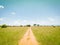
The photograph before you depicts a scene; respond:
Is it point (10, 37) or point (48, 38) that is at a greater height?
point (48, 38)

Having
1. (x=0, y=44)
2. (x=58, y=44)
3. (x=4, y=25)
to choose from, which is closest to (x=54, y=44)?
(x=58, y=44)

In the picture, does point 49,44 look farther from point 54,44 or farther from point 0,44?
point 0,44

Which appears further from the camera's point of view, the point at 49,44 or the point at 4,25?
the point at 4,25

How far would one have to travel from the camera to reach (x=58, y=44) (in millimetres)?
12195

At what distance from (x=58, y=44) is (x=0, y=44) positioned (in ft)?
24.0

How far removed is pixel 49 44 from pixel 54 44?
2.10ft

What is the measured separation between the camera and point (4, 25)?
2874 inches

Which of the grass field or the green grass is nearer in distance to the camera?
the grass field

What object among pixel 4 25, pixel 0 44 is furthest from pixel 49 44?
pixel 4 25

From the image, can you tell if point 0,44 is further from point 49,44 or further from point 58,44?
point 58,44

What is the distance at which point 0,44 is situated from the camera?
41.0ft

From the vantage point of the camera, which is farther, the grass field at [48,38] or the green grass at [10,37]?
the green grass at [10,37]

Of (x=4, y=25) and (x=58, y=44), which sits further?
(x=4, y=25)

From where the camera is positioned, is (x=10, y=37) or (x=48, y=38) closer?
(x=48, y=38)
